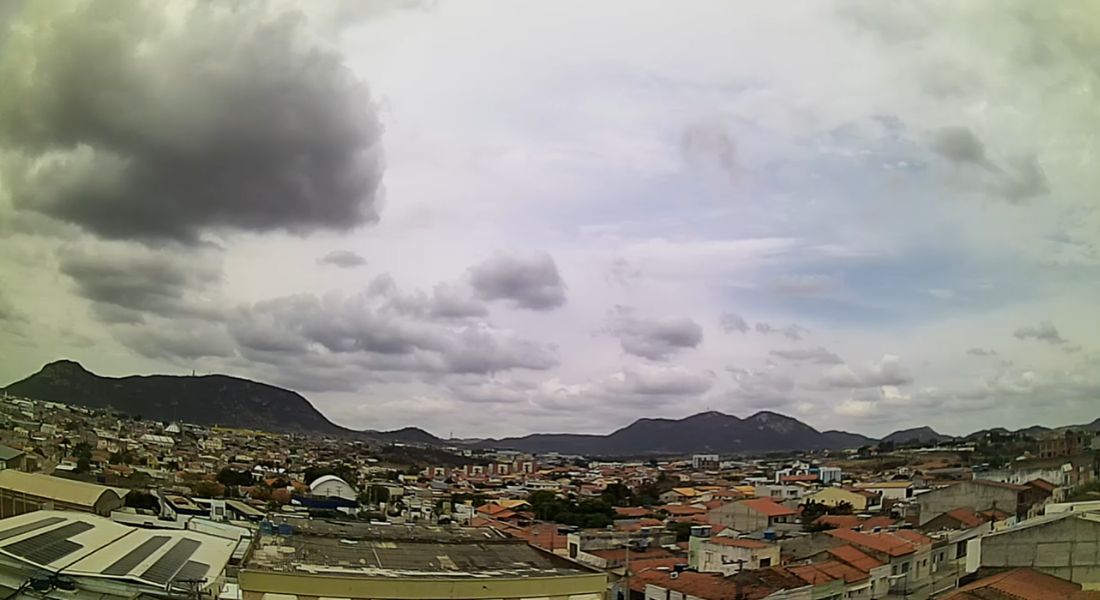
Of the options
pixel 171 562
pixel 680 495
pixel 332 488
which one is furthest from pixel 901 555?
pixel 171 562

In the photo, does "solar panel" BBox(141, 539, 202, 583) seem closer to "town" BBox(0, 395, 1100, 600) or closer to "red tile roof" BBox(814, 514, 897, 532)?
"town" BBox(0, 395, 1100, 600)

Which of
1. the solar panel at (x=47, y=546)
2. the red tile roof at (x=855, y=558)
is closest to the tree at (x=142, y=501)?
the solar panel at (x=47, y=546)

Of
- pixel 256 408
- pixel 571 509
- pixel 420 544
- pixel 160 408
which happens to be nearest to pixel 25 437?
pixel 160 408

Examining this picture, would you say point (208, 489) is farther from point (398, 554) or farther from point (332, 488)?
point (398, 554)

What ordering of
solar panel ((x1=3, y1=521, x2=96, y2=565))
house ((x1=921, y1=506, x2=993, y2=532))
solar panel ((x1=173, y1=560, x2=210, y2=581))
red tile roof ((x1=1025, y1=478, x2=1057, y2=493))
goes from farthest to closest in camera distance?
red tile roof ((x1=1025, y1=478, x2=1057, y2=493)) < house ((x1=921, y1=506, x2=993, y2=532)) < solar panel ((x1=173, y1=560, x2=210, y2=581)) < solar panel ((x1=3, y1=521, x2=96, y2=565))

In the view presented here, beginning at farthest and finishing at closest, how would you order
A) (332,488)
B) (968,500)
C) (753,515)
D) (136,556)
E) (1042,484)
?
(332,488), (1042,484), (753,515), (968,500), (136,556)

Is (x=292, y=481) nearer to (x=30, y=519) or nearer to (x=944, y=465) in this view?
(x=30, y=519)

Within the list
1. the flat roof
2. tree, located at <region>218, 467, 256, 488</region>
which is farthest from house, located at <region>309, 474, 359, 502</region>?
the flat roof
